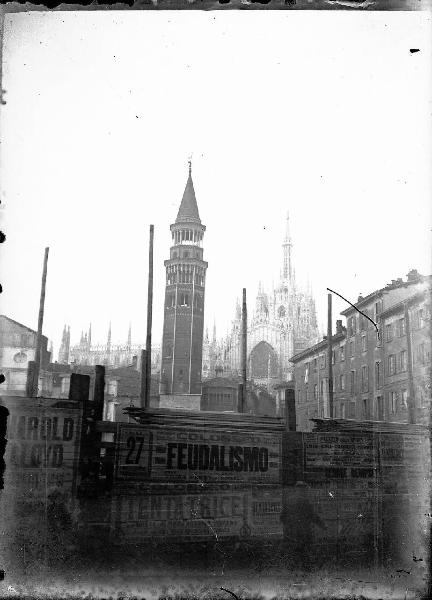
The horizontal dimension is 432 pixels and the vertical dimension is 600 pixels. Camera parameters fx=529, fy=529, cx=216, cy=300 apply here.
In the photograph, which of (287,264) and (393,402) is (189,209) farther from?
(287,264)

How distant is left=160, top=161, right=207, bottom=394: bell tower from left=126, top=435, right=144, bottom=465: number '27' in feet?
172

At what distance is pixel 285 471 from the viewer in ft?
32.2

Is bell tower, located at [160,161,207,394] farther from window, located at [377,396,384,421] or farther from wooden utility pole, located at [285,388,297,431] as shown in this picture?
wooden utility pole, located at [285,388,297,431]

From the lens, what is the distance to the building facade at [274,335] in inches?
3329

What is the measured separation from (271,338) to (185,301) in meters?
31.0

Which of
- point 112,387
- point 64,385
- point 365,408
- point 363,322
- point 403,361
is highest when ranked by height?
point 363,322

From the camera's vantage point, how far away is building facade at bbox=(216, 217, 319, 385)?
277ft

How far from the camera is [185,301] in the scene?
63.7m

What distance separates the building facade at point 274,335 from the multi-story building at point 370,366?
42.1 metres

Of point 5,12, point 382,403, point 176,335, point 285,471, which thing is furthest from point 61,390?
point 5,12

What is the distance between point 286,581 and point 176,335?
183ft

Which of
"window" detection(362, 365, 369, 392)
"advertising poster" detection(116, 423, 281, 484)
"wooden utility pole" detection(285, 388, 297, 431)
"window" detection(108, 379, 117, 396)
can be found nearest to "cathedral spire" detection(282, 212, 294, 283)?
"window" detection(108, 379, 117, 396)

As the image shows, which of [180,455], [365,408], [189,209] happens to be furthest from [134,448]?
[189,209]

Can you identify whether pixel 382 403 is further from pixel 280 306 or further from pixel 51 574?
pixel 280 306
